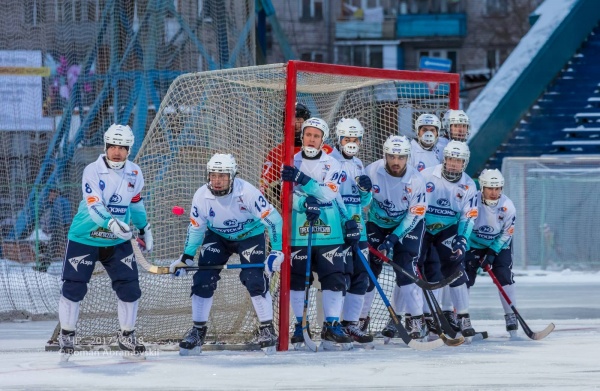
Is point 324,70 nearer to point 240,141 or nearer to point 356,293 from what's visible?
point 240,141

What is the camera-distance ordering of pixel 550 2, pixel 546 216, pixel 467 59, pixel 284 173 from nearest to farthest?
1. pixel 284 173
2. pixel 546 216
3. pixel 550 2
4. pixel 467 59

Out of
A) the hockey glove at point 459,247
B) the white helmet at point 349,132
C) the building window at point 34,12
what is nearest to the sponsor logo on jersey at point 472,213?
the hockey glove at point 459,247

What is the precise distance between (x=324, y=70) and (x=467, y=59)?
2947 cm

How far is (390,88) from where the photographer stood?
898 centimetres

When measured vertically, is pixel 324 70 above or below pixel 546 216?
above

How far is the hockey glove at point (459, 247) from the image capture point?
25.9ft

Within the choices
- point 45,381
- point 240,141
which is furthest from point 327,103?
point 45,381

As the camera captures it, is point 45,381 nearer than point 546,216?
Yes

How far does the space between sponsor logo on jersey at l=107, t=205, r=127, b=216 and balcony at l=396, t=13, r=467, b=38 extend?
99.0 ft

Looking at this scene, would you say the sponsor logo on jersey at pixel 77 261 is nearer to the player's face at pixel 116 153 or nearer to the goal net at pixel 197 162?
the player's face at pixel 116 153

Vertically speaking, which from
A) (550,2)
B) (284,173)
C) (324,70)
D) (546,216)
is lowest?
(546,216)

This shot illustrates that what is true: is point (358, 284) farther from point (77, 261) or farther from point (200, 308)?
point (77, 261)

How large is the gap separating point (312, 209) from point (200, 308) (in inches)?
33.3

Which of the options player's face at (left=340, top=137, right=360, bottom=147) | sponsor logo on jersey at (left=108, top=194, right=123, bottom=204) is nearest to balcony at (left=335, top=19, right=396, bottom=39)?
player's face at (left=340, top=137, right=360, bottom=147)
